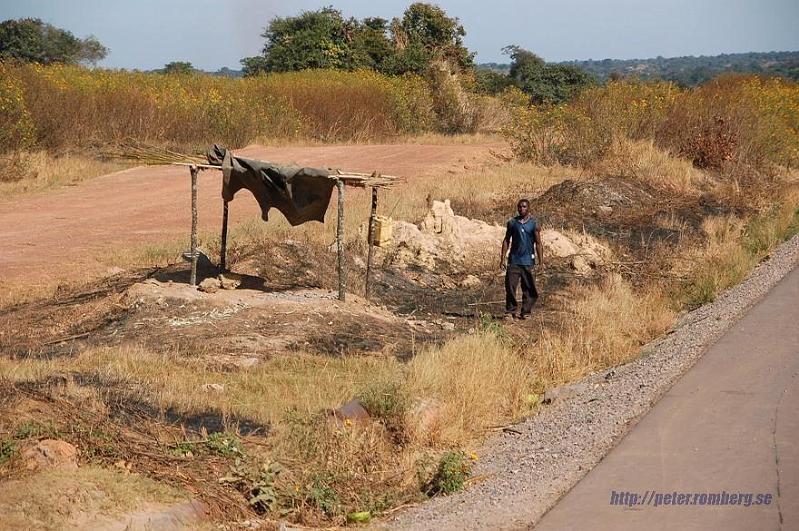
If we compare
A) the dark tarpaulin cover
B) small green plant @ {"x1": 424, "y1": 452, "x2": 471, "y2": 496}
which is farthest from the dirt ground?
small green plant @ {"x1": 424, "y1": 452, "x2": 471, "y2": 496}

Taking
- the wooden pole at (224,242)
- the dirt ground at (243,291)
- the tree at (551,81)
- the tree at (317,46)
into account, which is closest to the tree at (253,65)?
the tree at (317,46)

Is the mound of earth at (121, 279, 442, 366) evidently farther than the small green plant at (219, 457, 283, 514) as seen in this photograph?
Yes

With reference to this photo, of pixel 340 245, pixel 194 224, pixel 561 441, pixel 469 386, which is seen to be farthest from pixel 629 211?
pixel 561 441

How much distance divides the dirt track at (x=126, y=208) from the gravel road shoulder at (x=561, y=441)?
8.30 meters

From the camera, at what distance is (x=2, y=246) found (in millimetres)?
18516

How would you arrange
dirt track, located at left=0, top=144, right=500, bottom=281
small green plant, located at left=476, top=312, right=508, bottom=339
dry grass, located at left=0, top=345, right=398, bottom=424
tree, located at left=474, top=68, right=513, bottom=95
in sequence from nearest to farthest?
dry grass, located at left=0, top=345, right=398, bottom=424
small green plant, located at left=476, top=312, right=508, bottom=339
dirt track, located at left=0, top=144, right=500, bottom=281
tree, located at left=474, top=68, right=513, bottom=95

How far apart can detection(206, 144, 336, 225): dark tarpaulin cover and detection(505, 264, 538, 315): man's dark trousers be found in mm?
2633

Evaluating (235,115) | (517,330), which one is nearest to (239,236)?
(517,330)

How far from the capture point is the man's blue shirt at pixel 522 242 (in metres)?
15.1

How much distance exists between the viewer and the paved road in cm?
728

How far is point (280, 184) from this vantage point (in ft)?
47.5

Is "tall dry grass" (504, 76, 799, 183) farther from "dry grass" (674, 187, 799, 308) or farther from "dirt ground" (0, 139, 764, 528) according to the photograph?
"dirt ground" (0, 139, 764, 528)

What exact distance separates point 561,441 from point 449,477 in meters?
1.45

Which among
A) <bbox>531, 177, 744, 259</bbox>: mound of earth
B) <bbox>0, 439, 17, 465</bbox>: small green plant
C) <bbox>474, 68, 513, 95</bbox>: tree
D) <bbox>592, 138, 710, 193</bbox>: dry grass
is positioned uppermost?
<bbox>474, 68, 513, 95</bbox>: tree
